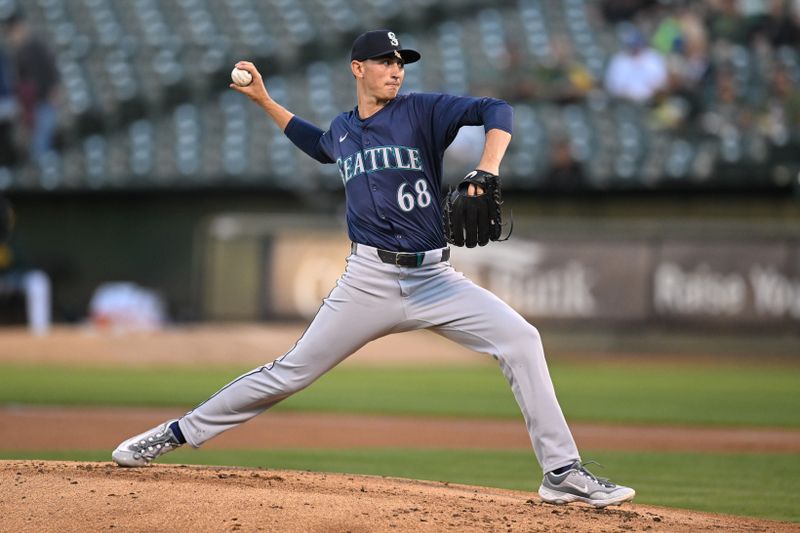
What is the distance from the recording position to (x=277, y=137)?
17.1m

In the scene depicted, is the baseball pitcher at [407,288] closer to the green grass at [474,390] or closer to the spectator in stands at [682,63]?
the green grass at [474,390]

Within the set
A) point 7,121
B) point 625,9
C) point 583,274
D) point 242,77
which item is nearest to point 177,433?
point 242,77

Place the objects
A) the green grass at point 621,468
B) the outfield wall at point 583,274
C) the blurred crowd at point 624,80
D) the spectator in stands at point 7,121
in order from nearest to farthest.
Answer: the green grass at point 621,468 < the outfield wall at point 583,274 < the blurred crowd at point 624,80 < the spectator in stands at point 7,121

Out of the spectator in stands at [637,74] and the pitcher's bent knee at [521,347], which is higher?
the spectator in stands at [637,74]

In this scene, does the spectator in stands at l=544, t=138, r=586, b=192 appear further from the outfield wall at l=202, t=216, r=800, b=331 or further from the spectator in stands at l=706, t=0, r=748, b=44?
the spectator in stands at l=706, t=0, r=748, b=44

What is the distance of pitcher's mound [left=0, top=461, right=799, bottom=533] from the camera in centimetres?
397

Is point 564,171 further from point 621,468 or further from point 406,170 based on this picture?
point 406,170

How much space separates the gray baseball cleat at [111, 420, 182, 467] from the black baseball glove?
52.7 inches

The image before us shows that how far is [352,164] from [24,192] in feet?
43.1

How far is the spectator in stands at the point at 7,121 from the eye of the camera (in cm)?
1672

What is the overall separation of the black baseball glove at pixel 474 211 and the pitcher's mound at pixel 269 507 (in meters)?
0.96

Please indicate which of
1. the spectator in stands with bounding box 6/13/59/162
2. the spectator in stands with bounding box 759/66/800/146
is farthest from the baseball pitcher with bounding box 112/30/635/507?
the spectator in stands with bounding box 6/13/59/162

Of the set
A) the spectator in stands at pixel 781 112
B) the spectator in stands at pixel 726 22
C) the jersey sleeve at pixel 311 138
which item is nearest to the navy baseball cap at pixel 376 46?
the jersey sleeve at pixel 311 138

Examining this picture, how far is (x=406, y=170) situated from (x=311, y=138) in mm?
587
